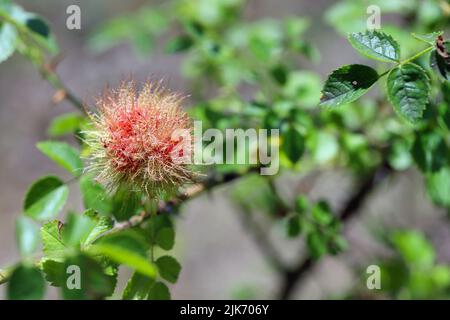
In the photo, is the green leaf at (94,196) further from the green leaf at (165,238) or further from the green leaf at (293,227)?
the green leaf at (293,227)

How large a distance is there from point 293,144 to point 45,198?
872 mm

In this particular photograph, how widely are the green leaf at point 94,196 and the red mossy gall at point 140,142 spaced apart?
0.13 feet

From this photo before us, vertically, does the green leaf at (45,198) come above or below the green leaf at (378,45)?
below

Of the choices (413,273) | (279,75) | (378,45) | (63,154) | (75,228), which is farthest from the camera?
(413,273)

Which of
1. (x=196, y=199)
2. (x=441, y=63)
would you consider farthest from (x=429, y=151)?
(x=196, y=199)

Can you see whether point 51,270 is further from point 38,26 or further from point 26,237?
point 38,26

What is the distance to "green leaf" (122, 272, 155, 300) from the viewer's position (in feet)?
5.09

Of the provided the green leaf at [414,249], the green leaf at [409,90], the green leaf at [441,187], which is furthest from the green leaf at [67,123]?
the green leaf at [414,249]

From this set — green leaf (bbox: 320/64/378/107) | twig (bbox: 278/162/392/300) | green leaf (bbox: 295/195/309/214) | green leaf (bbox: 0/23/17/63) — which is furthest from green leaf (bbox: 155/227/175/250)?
twig (bbox: 278/162/392/300)

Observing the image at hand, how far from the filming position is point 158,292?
159 centimetres

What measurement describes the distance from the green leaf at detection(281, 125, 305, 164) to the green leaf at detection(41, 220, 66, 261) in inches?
35.4

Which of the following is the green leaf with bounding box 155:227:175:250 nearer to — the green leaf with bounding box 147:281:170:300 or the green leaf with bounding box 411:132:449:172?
the green leaf with bounding box 147:281:170:300

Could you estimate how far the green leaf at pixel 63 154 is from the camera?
181 centimetres
